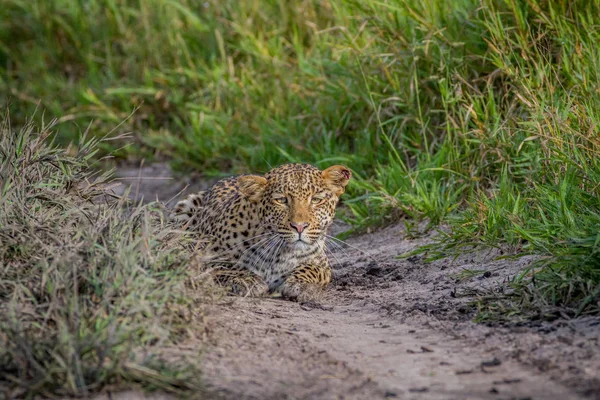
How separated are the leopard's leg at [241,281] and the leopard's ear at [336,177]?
815 millimetres

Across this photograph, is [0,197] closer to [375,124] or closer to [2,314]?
[2,314]

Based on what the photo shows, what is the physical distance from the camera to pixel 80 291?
4.45 meters

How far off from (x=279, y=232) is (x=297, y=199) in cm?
25

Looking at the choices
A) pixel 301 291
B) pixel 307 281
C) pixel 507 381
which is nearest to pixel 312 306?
pixel 301 291

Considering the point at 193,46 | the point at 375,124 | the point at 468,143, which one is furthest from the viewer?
the point at 193,46

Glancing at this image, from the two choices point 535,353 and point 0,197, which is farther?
point 0,197

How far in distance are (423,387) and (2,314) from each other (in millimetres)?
1830

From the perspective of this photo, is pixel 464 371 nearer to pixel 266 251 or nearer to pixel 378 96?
pixel 266 251

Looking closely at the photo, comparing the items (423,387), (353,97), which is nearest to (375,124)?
(353,97)

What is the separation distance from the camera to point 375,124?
8273 millimetres

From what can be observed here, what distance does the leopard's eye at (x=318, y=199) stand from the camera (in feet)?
21.4

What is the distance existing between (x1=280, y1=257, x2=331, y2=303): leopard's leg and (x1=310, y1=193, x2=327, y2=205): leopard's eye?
39 centimetres

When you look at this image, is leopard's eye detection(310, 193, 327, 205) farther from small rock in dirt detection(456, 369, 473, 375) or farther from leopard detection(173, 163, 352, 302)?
→ small rock in dirt detection(456, 369, 473, 375)

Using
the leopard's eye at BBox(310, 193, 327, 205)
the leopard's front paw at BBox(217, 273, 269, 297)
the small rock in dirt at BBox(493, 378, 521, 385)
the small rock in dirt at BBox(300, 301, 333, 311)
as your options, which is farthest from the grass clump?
the leopard's eye at BBox(310, 193, 327, 205)
